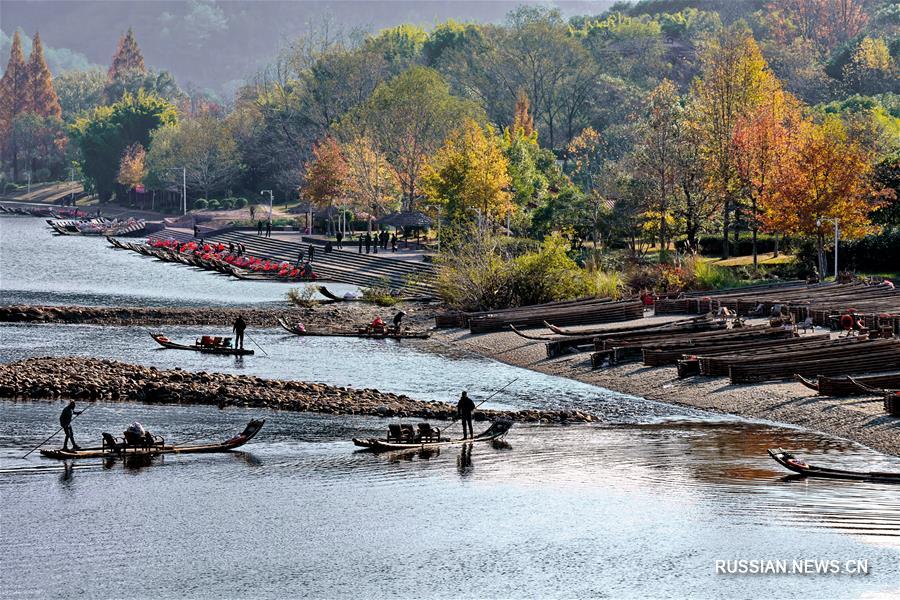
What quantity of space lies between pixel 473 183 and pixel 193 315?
30.4 metres

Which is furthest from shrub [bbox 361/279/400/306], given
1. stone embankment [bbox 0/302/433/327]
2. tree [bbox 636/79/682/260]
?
tree [bbox 636/79/682/260]

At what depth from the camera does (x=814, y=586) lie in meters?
29.5

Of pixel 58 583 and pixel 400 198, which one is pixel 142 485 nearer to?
pixel 58 583

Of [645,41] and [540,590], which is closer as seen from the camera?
[540,590]

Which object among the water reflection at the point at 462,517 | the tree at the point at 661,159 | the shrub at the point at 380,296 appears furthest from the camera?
the tree at the point at 661,159

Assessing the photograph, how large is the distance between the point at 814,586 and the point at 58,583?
1678 centimetres

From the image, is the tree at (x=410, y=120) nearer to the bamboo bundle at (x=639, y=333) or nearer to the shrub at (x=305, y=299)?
the shrub at (x=305, y=299)

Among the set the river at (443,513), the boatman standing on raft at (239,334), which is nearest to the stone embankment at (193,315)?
the boatman standing on raft at (239,334)

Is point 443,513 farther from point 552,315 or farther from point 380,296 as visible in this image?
point 380,296

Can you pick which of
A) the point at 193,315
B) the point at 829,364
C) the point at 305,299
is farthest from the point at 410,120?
the point at 829,364

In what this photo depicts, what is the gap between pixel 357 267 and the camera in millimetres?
107000

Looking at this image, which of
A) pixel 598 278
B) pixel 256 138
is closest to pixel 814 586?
pixel 598 278

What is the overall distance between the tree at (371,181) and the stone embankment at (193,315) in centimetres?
4734

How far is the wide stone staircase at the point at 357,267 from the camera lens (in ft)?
301
